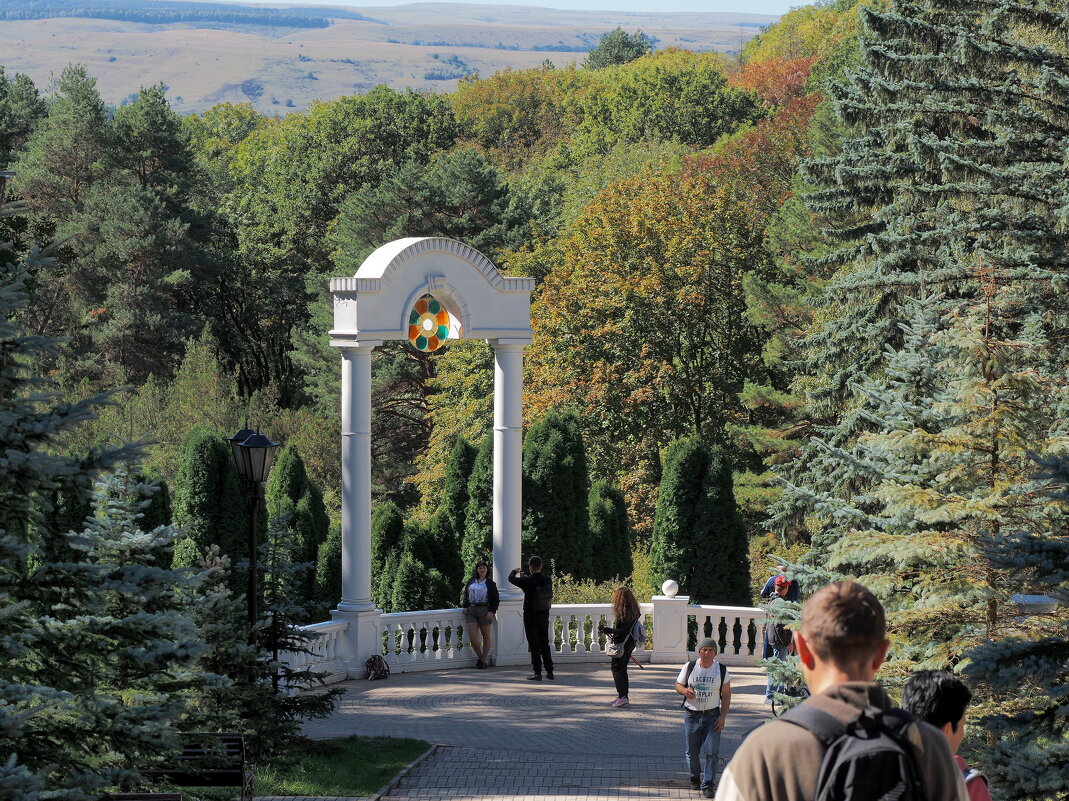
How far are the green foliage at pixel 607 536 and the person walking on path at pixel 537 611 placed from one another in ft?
20.7

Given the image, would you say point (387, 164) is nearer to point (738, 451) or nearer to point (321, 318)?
point (321, 318)

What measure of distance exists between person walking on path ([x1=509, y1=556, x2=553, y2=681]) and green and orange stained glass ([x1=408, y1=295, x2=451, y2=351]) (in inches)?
122

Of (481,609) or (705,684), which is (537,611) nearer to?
(481,609)

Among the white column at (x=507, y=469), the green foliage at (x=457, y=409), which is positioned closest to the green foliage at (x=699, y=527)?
the white column at (x=507, y=469)

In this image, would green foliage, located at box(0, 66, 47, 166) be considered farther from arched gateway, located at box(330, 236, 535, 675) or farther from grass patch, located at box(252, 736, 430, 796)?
grass patch, located at box(252, 736, 430, 796)

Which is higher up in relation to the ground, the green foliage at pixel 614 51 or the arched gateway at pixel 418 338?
the green foliage at pixel 614 51

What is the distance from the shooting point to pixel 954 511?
10.9 metres

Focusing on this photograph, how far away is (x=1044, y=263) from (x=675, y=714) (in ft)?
33.1

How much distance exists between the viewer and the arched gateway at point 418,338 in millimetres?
18094

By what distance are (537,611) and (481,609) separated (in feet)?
3.65

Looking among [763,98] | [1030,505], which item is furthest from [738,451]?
[763,98]

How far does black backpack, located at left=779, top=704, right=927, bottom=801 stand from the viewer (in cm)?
371

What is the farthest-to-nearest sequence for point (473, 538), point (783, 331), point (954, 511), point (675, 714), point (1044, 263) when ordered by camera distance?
point (783, 331)
point (473, 538)
point (1044, 263)
point (675, 714)
point (954, 511)

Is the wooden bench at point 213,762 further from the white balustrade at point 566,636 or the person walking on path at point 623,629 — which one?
the white balustrade at point 566,636
